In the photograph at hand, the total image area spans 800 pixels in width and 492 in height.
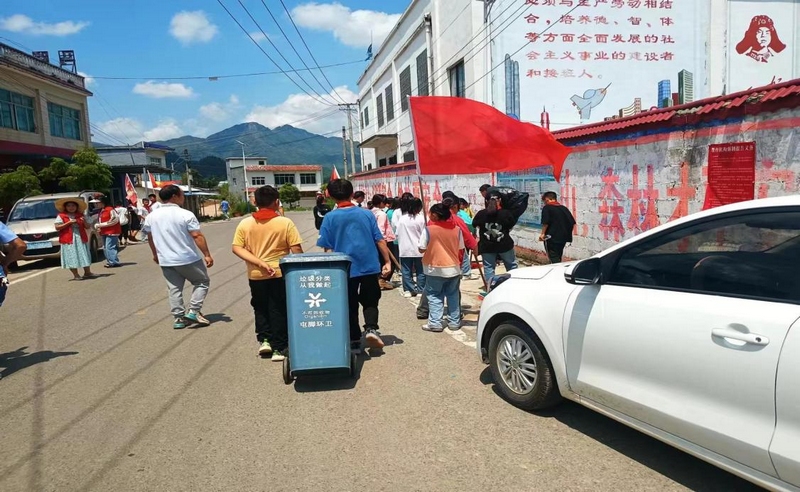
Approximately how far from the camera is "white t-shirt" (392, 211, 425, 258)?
7852mm

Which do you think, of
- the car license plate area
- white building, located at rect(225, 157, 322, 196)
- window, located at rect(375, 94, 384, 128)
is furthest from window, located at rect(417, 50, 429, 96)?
white building, located at rect(225, 157, 322, 196)

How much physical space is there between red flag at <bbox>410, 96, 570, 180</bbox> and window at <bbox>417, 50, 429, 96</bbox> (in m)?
20.8

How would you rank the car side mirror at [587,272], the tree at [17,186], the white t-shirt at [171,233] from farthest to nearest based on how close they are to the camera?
the tree at [17,186]
the white t-shirt at [171,233]
the car side mirror at [587,272]

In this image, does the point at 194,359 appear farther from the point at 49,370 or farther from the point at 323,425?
the point at 323,425

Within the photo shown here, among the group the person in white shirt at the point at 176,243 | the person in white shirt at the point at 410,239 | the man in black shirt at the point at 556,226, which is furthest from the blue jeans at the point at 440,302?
the person in white shirt at the point at 176,243

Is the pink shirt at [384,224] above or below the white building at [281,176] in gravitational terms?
below

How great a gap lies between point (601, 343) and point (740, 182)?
470 centimetres

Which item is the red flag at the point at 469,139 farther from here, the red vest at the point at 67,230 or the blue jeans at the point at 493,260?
the red vest at the point at 67,230

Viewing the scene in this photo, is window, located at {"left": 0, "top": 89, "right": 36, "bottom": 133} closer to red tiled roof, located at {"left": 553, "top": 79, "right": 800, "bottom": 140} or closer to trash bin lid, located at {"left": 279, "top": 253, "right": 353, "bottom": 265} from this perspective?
trash bin lid, located at {"left": 279, "top": 253, "right": 353, "bottom": 265}

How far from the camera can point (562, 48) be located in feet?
65.7

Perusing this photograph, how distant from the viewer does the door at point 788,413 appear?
235 cm

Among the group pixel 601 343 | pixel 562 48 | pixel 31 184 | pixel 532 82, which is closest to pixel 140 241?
pixel 31 184

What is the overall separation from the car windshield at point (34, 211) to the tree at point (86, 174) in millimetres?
7651

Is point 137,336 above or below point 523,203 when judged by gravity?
below
